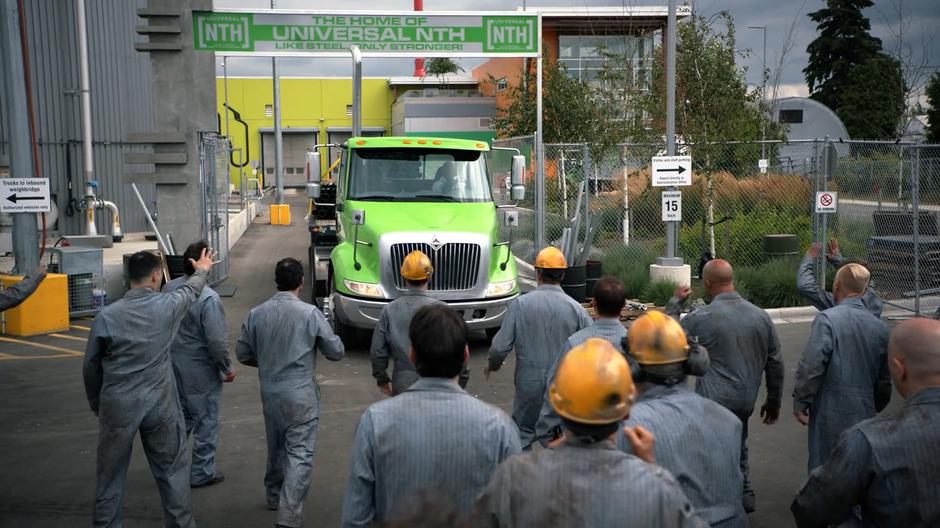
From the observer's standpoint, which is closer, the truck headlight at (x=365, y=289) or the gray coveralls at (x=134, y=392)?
the gray coveralls at (x=134, y=392)

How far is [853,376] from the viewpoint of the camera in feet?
18.4

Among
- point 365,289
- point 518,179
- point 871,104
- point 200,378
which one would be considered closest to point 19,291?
point 200,378

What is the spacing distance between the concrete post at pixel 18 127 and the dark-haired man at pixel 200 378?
7868mm

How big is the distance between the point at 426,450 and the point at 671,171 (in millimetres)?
12728

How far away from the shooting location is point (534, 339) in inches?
255

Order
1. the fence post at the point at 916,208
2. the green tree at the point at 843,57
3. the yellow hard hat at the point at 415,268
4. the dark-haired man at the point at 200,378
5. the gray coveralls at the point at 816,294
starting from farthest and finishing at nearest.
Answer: the green tree at the point at 843,57 → the fence post at the point at 916,208 → the dark-haired man at the point at 200,378 → the yellow hard hat at the point at 415,268 → the gray coveralls at the point at 816,294

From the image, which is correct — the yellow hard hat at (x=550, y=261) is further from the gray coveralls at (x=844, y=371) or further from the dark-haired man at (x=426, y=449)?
the dark-haired man at (x=426, y=449)

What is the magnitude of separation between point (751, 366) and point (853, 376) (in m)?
0.68

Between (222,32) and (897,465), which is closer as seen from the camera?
(897,465)

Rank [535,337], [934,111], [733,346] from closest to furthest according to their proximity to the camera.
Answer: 1. [733,346]
2. [535,337]
3. [934,111]

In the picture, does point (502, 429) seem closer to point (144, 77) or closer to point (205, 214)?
point (205, 214)

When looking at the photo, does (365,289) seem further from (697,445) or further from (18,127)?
(697,445)

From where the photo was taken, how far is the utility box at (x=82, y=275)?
595 inches

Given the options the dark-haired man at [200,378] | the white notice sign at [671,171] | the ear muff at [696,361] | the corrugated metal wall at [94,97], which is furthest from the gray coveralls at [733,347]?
the corrugated metal wall at [94,97]
